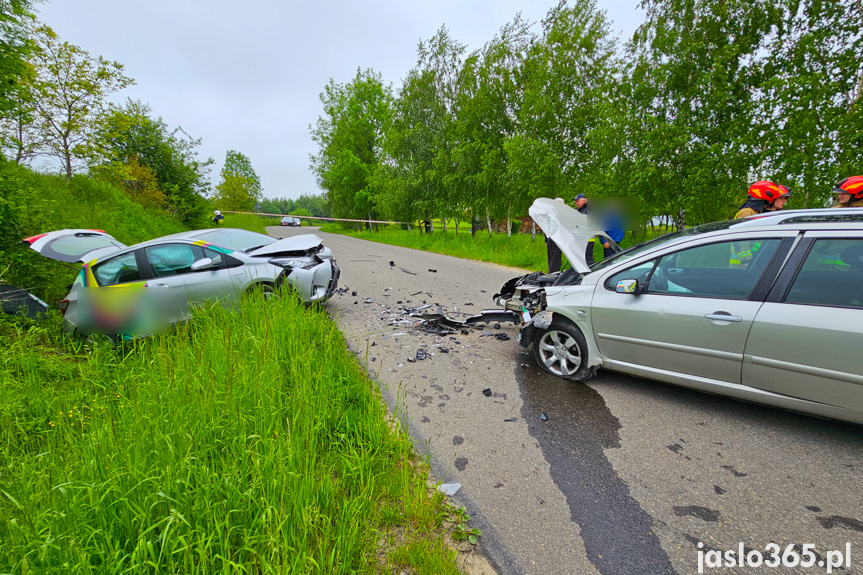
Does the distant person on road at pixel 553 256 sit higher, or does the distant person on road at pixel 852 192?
the distant person on road at pixel 852 192

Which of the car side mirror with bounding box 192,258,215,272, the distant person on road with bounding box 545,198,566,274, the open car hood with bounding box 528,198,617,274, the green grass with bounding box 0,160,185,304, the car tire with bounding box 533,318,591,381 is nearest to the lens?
the car tire with bounding box 533,318,591,381

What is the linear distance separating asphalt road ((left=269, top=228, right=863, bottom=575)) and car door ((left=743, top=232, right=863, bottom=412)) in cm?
48

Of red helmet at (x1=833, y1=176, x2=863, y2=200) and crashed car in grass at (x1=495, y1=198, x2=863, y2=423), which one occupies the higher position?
red helmet at (x1=833, y1=176, x2=863, y2=200)

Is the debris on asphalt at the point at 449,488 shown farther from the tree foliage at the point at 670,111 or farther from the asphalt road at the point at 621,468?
the tree foliage at the point at 670,111

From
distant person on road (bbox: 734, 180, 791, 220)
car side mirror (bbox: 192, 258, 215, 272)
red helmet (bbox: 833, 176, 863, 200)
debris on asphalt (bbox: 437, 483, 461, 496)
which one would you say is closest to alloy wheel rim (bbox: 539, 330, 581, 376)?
debris on asphalt (bbox: 437, 483, 461, 496)

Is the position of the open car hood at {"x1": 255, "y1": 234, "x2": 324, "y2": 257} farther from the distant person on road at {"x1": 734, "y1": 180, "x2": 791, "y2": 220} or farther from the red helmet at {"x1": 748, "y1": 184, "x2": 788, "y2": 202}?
the red helmet at {"x1": 748, "y1": 184, "x2": 788, "y2": 202}

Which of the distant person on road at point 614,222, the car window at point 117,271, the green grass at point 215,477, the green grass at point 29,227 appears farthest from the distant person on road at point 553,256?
the green grass at point 29,227

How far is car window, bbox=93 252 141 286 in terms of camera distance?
15.5ft

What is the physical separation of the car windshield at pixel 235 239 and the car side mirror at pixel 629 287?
18.3 ft

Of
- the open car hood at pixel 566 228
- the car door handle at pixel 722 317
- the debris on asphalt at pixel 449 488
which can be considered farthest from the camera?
the open car hood at pixel 566 228

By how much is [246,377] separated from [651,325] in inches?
138

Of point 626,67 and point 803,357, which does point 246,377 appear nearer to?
point 803,357

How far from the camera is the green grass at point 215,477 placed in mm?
1501

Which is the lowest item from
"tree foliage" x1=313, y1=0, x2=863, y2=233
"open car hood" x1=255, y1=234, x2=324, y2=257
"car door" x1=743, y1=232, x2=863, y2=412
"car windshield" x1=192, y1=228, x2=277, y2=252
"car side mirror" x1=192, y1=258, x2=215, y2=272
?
"car door" x1=743, y1=232, x2=863, y2=412
